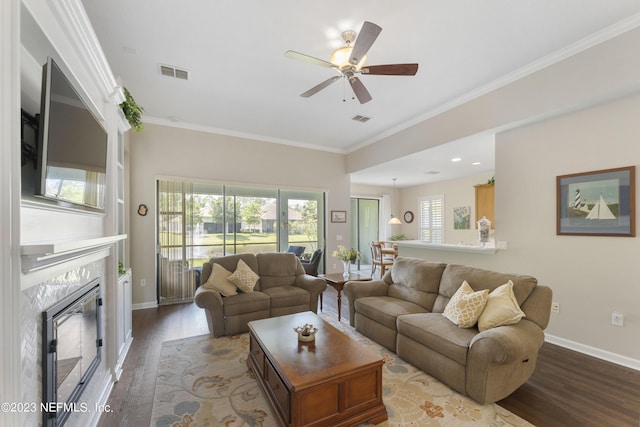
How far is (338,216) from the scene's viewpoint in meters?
6.66

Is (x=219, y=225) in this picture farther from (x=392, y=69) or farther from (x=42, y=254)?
(x=42, y=254)

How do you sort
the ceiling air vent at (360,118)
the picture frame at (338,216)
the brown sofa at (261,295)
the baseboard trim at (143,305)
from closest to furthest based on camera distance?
the brown sofa at (261,295)
the baseboard trim at (143,305)
the ceiling air vent at (360,118)
the picture frame at (338,216)

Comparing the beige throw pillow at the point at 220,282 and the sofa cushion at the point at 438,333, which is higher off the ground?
the beige throw pillow at the point at 220,282

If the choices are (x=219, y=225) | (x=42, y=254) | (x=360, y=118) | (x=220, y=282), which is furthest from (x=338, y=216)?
(x=42, y=254)

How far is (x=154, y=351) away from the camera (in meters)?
3.06

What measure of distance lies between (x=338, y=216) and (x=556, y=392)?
15.9ft

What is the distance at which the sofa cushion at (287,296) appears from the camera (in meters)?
3.70

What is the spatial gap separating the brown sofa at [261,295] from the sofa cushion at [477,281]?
1.65 metres

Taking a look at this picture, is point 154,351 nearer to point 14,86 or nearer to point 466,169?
point 14,86

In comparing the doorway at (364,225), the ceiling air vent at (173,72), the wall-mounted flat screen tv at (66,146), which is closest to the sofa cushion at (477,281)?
the wall-mounted flat screen tv at (66,146)

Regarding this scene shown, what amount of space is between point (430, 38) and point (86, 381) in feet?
13.0

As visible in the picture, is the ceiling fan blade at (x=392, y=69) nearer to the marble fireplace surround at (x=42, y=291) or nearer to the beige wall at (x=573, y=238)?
the beige wall at (x=573, y=238)

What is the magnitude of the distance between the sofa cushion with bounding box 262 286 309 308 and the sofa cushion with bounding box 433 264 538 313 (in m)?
1.72

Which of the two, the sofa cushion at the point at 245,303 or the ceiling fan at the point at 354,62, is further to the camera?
the sofa cushion at the point at 245,303
